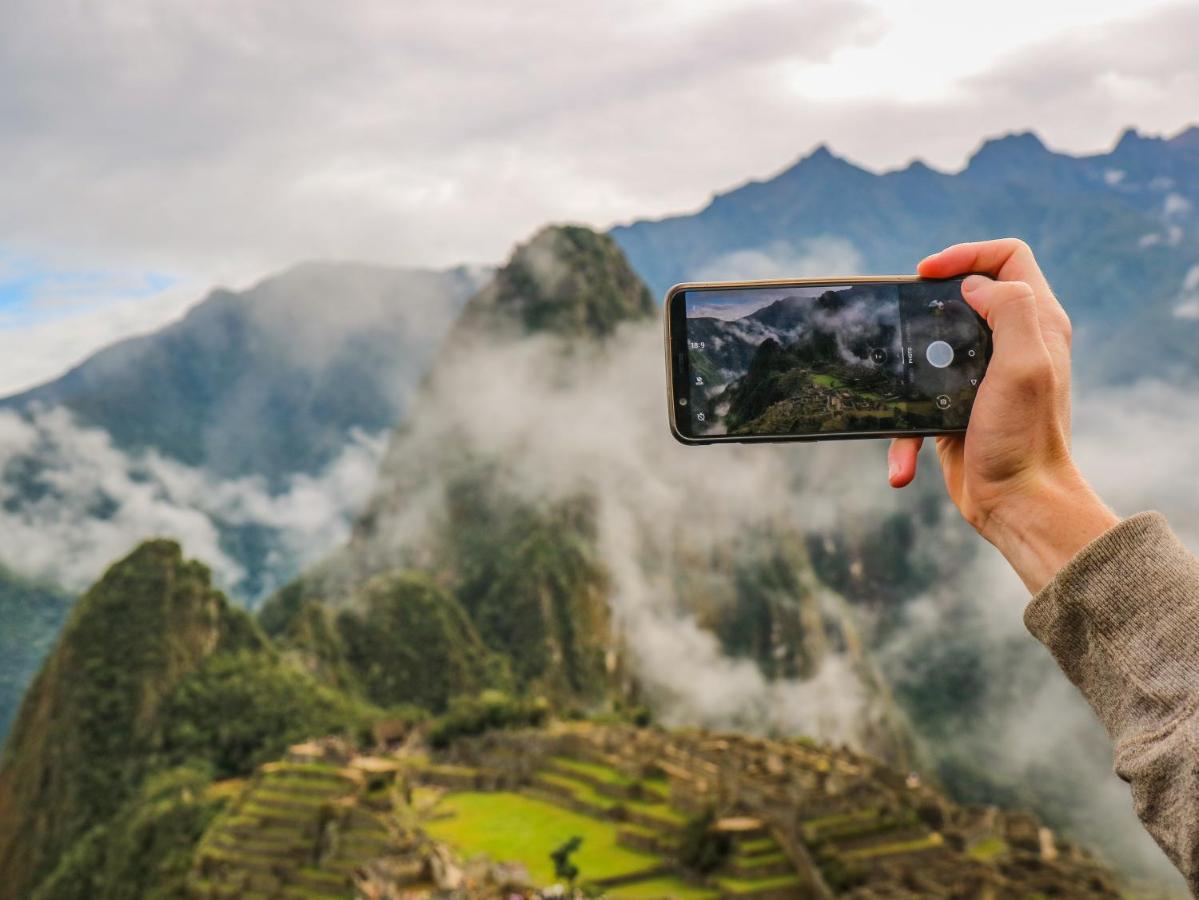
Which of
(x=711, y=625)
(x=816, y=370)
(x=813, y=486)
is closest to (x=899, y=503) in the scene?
(x=813, y=486)

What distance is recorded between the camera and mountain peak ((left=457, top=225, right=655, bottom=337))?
8844 cm

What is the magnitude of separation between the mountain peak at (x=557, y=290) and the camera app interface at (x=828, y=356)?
85.7 metres

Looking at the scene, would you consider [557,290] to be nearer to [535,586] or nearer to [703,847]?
[535,586]

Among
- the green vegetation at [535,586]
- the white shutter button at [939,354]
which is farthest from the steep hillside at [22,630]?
the white shutter button at [939,354]

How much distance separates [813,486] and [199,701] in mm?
63017

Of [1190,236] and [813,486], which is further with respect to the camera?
[813,486]

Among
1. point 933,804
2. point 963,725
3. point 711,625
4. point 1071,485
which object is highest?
point 1071,485

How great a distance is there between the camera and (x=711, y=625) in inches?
3221

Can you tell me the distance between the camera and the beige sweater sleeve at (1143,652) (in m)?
1.65

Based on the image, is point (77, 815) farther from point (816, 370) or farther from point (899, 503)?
point (899, 503)

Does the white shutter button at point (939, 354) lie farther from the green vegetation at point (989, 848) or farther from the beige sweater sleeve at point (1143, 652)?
the green vegetation at point (989, 848)

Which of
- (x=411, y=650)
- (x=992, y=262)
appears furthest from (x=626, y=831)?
(x=411, y=650)

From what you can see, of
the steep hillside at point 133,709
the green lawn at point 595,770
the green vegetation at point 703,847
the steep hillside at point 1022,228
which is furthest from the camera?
the steep hillside at point 1022,228

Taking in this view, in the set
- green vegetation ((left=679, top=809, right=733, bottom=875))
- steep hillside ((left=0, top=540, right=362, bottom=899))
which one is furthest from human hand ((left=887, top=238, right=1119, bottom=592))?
steep hillside ((left=0, top=540, right=362, bottom=899))
